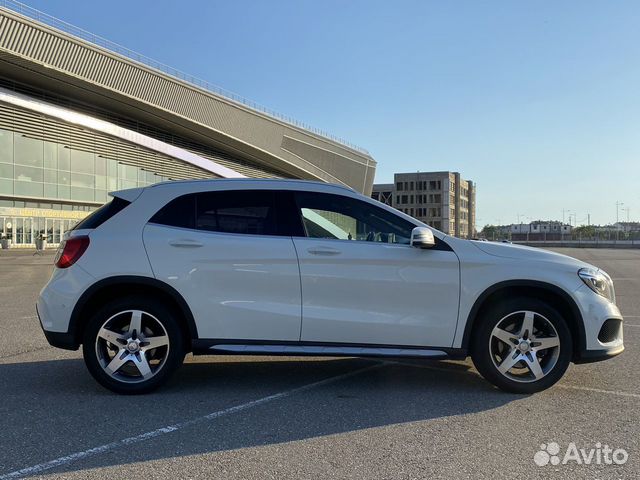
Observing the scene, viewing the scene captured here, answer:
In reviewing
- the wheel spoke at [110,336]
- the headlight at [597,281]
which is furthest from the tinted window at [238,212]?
the headlight at [597,281]

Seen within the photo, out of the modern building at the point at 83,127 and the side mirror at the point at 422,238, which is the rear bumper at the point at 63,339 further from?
the modern building at the point at 83,127

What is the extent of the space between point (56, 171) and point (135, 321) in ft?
138

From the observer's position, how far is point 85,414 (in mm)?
4258

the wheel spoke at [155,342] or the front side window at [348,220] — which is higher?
the front side window at [348,220]

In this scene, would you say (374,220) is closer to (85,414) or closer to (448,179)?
(85,414)

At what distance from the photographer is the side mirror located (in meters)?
4.56

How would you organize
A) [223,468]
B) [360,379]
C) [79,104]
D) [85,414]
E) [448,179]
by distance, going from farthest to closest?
[448,179] → [79,104] → [360,379] → [85,414] → [223,468]

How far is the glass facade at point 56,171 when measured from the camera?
3847 cm

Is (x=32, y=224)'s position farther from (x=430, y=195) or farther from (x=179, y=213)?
(x=430, y=195)

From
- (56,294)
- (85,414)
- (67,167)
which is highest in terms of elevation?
(67,167)

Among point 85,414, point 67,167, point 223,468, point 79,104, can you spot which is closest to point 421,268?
point 223,468

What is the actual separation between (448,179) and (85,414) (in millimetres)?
131147

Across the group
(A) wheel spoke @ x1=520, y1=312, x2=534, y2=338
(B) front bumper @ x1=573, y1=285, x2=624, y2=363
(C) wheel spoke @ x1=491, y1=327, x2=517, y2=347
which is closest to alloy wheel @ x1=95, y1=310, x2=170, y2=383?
(C) wheel spoke @ x1=491, y1=327, x2=517, y2=347

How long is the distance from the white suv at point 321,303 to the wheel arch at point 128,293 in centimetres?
1
